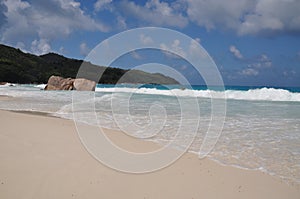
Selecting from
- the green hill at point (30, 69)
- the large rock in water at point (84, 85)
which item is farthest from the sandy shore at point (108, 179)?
the green hill at point (30, 69)

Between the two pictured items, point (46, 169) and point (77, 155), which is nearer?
point (46, 169)

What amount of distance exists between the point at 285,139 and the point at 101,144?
4248mm

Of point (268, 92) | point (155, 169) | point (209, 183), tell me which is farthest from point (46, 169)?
point (268, 92)

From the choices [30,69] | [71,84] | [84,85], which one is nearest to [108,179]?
[84,85]

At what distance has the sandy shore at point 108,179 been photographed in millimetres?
3119

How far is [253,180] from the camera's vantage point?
3.67 meters

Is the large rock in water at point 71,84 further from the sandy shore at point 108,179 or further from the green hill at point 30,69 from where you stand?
the sandy shore at point 108,179

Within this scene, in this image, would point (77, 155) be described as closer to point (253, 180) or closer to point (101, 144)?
point (101, 144)

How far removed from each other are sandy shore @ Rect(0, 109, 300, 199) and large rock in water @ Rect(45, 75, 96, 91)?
32.1 meters

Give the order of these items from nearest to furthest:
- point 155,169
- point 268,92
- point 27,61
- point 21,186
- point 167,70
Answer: point 21,186, point 155,169, point 167,70, point 268,92, point 27,61

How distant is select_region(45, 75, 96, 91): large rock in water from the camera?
36.2 m

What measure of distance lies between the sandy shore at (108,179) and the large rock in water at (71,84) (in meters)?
32.1

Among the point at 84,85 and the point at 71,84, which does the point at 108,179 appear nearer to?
the point at 84,85

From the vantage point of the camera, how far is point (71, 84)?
1489 inches
